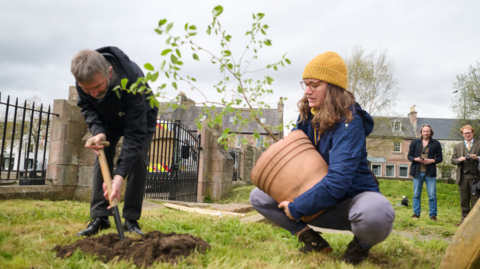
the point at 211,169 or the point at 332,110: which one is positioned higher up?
the point at 332,110

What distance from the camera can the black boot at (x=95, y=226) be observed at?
2821 millimetres

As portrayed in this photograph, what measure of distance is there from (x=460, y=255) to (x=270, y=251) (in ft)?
4.12

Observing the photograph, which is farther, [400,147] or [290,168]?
[400,147]

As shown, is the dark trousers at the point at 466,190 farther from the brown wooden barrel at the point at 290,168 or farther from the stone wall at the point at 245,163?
the stone wall at the point at 245,163

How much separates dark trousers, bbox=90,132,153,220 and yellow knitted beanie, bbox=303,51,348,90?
1643 millimetres

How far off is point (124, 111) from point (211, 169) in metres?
6.76

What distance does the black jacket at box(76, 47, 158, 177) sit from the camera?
274cm

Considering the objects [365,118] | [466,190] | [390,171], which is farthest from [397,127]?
[365,118]

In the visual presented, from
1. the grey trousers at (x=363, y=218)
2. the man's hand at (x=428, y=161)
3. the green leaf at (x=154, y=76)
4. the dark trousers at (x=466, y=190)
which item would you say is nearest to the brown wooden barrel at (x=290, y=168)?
the grey trousers at (x=363, y=218)

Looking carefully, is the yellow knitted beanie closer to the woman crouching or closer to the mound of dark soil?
the woman crouching

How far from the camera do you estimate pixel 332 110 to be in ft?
7.76

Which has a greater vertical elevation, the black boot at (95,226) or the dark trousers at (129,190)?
the dark trousers at (129,190)

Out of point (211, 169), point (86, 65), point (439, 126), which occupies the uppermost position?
point (439, 126)

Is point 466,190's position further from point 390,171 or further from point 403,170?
point 403,170
